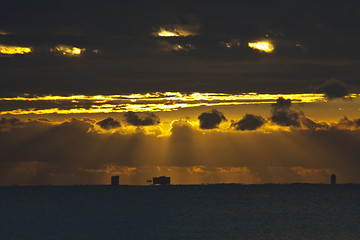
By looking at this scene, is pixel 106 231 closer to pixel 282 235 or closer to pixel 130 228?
pixel 130 228

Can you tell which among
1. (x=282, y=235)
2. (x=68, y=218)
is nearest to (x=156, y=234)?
(x=282, y=235)

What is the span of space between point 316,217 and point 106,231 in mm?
57746

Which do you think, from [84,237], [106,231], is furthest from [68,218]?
[84,237]

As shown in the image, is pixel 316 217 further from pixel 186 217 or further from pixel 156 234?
pixel 156 234

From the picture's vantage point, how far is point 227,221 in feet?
534

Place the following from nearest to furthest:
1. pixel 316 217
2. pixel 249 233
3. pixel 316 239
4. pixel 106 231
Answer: pixel 316 239
pixel 249 233
pixel 106 231
pixel 316 217

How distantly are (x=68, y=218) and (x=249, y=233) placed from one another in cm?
6132

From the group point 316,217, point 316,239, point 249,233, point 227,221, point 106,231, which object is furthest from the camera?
point 316,217

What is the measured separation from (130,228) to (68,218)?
35.2 meters

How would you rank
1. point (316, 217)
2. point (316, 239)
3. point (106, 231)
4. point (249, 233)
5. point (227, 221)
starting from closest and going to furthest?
point (316, 239)
point (249, 233)
point (106, 231)
point (227, 221)
point (316, 217)

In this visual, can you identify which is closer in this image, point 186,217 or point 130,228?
point 130,228

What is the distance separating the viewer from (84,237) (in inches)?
5113

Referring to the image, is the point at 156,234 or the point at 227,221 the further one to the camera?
the point at 227,221

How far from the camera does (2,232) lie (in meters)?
139
